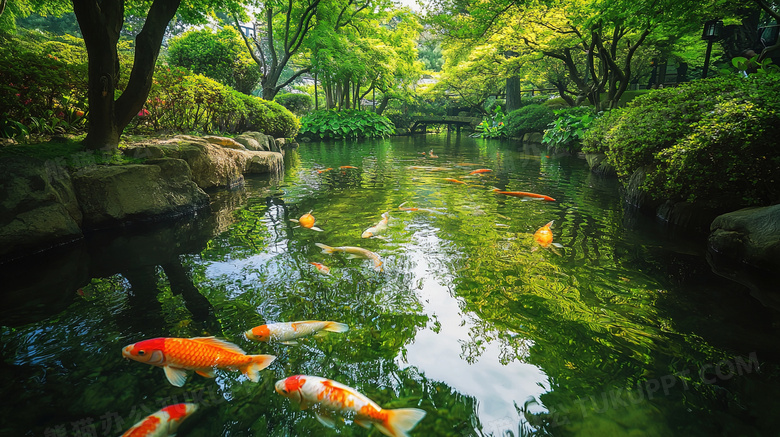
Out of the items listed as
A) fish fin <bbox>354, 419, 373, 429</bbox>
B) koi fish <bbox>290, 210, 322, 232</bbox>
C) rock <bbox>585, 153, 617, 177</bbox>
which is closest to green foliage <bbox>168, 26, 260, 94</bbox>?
koi fish <bbox>290, 210, 322, 232</bbox>

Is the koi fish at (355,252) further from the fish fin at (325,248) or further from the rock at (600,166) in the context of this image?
the rock at (600,166)

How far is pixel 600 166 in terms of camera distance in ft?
30.0

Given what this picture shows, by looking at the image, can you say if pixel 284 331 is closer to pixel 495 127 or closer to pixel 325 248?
pixel 325 248

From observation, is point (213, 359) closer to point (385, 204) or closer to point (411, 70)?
point (385, 204)

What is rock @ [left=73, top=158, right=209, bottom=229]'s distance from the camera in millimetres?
4523

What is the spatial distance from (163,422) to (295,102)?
26.8m

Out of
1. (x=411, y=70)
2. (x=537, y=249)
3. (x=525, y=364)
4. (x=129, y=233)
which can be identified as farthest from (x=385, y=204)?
(x=411, y=70)

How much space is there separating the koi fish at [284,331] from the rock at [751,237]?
4027 millimetres

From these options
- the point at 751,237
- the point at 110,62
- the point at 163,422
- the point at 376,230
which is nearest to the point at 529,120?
the point at 751,237

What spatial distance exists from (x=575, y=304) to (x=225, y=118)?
11.6 m

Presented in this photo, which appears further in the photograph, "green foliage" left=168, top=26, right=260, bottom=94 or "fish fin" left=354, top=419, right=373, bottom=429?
"green foliage" left=168, top=26, right=260, bottom=94

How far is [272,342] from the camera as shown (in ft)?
7.76

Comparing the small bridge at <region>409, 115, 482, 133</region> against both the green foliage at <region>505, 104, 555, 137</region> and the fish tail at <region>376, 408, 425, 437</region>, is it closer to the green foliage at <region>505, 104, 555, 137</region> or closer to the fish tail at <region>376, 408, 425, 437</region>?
the green foliage at <region>505, 104, 555, 137</region>

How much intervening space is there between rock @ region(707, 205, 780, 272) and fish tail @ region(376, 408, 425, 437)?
377 cm
